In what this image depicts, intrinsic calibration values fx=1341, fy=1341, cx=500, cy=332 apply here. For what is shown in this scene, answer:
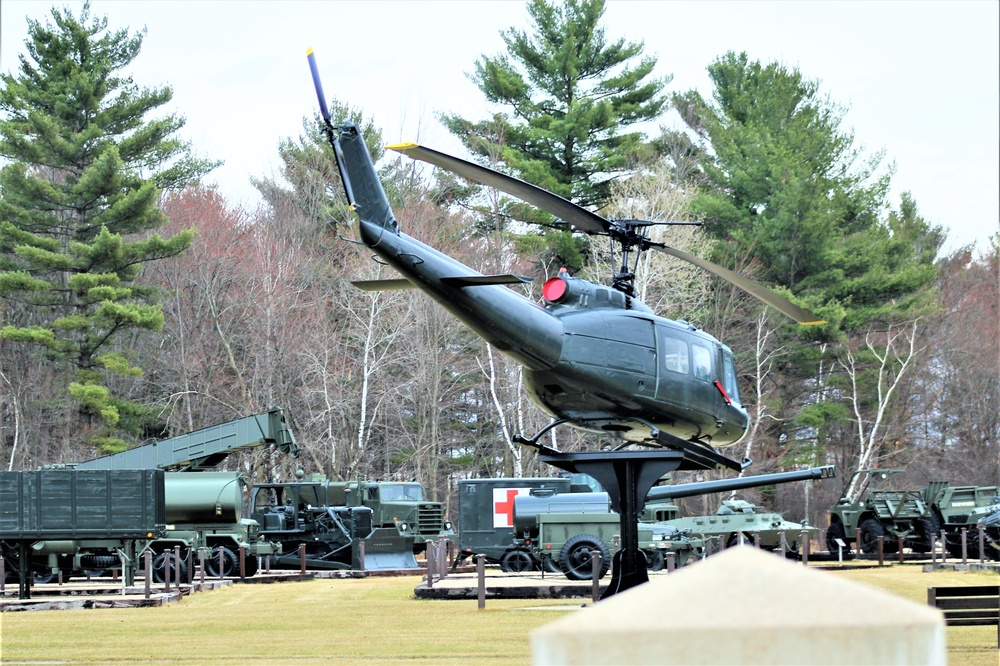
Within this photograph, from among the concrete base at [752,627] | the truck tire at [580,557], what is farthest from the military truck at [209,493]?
the concrete base at [752,627]

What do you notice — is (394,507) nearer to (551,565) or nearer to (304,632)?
(551,565)

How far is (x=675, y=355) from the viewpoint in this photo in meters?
14.9

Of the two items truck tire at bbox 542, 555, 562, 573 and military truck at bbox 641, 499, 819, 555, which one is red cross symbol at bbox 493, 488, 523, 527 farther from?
military truck at bbox 641, 499, 819, 555

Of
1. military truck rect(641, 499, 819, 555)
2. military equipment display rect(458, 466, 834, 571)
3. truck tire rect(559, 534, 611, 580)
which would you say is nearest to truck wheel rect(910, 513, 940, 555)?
military truck rect(641, 499, 819, 555)

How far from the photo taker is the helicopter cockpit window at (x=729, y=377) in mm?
15977

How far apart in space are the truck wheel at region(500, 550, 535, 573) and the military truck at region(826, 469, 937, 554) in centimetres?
977

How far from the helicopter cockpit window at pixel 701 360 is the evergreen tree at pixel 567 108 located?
25.4 metres

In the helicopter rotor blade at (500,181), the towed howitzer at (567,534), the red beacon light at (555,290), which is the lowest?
the towed howitzer at (567,534)

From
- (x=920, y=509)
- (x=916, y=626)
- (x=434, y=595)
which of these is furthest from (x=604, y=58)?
(x=916, y=626)

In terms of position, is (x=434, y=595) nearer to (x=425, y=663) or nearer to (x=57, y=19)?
(x=425, y=663)

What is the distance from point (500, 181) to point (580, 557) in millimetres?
10674

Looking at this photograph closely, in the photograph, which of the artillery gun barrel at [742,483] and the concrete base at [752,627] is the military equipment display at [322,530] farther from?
the concrete base at [752,627]

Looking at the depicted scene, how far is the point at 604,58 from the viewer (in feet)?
143

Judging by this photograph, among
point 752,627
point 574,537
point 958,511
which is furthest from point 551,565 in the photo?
point 752,627
